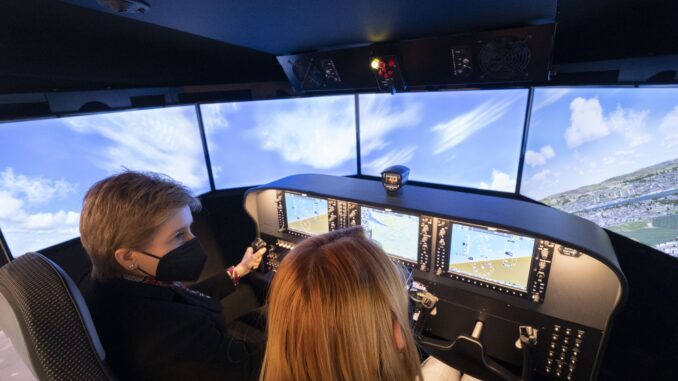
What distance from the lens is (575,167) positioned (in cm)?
163

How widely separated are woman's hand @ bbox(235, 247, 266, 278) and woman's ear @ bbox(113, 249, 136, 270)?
0.80 metres

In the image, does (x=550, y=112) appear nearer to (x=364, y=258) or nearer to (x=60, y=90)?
(x=364, y=258)

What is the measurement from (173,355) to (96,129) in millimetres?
1752

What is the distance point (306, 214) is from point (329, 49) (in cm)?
143

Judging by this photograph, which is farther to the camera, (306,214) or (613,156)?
(306,214)

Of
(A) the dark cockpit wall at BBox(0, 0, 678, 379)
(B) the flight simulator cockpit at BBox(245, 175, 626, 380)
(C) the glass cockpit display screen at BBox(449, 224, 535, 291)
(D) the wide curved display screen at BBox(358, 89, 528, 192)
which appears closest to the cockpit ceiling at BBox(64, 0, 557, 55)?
(A) the dark cockpit wall at BBox(0, 0, 678, 379)

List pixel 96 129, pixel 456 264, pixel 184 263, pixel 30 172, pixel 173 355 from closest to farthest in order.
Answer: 1. pixel 173 355
2. pixel 184 263
3. pixel 456 264
4. pixel 30 172
5. pixel 96 129

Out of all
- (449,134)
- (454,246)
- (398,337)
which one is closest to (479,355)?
(454,246)

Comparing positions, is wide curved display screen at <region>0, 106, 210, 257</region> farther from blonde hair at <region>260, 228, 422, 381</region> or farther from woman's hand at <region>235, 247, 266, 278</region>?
blonde hair at <region>260, 228, 422, 381</region>

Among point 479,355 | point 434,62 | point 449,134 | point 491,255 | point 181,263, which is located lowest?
point 479,355

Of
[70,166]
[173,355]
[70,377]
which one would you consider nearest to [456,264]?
[173,355]

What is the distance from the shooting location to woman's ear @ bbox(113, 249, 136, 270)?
906 millimetres

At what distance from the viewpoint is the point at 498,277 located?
4.21 feet

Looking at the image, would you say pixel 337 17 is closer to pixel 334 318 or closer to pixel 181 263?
pixel 181 263
